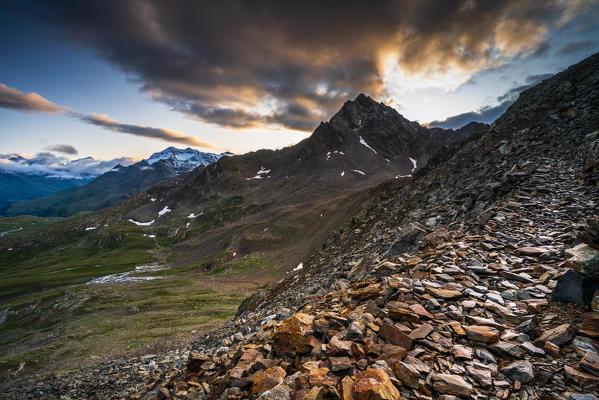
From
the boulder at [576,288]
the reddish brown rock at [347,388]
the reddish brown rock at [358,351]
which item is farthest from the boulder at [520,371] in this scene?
Answer: the reddish brown rock at [347,388]

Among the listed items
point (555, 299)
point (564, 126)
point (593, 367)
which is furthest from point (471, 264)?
point (564, 126)

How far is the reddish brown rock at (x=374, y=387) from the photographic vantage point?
5297 millimetres

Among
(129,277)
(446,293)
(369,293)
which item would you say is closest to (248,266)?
(129,277)

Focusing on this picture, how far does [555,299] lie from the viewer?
7.18m

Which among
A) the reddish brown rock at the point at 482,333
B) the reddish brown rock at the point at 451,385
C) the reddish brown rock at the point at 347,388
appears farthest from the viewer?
the reddish brown rock at the point at 482,333

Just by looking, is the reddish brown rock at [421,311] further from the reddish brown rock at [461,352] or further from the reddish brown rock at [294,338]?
the reddish brown rock at [294,338]

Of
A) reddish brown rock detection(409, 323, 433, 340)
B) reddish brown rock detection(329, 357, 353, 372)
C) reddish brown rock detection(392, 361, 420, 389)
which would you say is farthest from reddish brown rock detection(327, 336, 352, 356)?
reddish brown rock detection(409, 323, 433, 340)

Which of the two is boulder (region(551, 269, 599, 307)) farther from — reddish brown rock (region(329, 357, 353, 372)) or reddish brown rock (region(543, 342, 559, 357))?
reddish brown rock (region(329, 357, 353, 372))

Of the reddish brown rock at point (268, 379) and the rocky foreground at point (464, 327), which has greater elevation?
the rocky foreground at point (464, 327)

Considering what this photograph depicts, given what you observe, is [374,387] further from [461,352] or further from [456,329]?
[456,329]

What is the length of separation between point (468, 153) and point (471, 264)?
115ft

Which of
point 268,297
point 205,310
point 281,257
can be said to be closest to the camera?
point 268,297

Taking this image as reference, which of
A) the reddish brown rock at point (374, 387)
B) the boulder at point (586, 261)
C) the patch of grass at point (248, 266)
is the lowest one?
the patch of grass at point (248, 266)

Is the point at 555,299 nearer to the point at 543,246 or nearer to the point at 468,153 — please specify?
the point at 543,246
